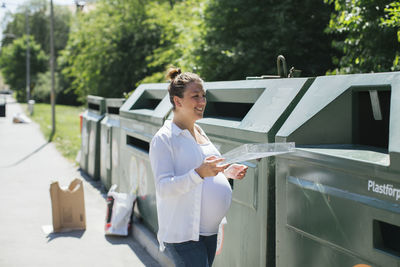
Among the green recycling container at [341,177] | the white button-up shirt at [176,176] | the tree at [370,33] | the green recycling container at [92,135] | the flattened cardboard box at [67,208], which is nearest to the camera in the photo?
the green recycling container at [341,177]

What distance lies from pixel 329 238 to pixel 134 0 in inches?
796

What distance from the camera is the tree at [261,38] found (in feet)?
33.3

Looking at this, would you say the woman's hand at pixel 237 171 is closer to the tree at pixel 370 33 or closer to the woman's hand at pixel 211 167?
the woman's hand at pixel 211 167

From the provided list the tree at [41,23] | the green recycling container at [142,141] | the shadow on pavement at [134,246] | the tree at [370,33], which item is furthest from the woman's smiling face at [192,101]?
the tree at [41,23]

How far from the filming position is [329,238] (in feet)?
7.35

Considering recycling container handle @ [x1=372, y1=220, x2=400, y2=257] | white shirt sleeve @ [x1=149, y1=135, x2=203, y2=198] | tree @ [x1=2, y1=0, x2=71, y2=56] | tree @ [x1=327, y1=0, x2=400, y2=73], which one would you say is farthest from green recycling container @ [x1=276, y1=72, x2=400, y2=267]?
tree @ [x1=2, y1=0, x2=71, y2=56]

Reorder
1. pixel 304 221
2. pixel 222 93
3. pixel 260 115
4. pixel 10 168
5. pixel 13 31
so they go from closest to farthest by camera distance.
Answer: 1. pixel 304 221
2. pixel 260 115
3. pixel 222 93
4. pixel 10 168
5. pixel 13 31

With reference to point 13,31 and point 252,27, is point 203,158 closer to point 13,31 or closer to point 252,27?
point 252,27

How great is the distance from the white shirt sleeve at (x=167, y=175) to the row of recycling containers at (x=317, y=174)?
594mm

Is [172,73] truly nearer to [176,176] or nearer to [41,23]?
[176,176]

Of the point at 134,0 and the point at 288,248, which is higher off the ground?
the point at 134,0

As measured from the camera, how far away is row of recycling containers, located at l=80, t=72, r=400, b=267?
204cm

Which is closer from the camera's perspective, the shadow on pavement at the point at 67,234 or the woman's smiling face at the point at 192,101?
the woman's smiling face at the point at 192,101

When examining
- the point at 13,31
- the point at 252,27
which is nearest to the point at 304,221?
the point at 252,27
